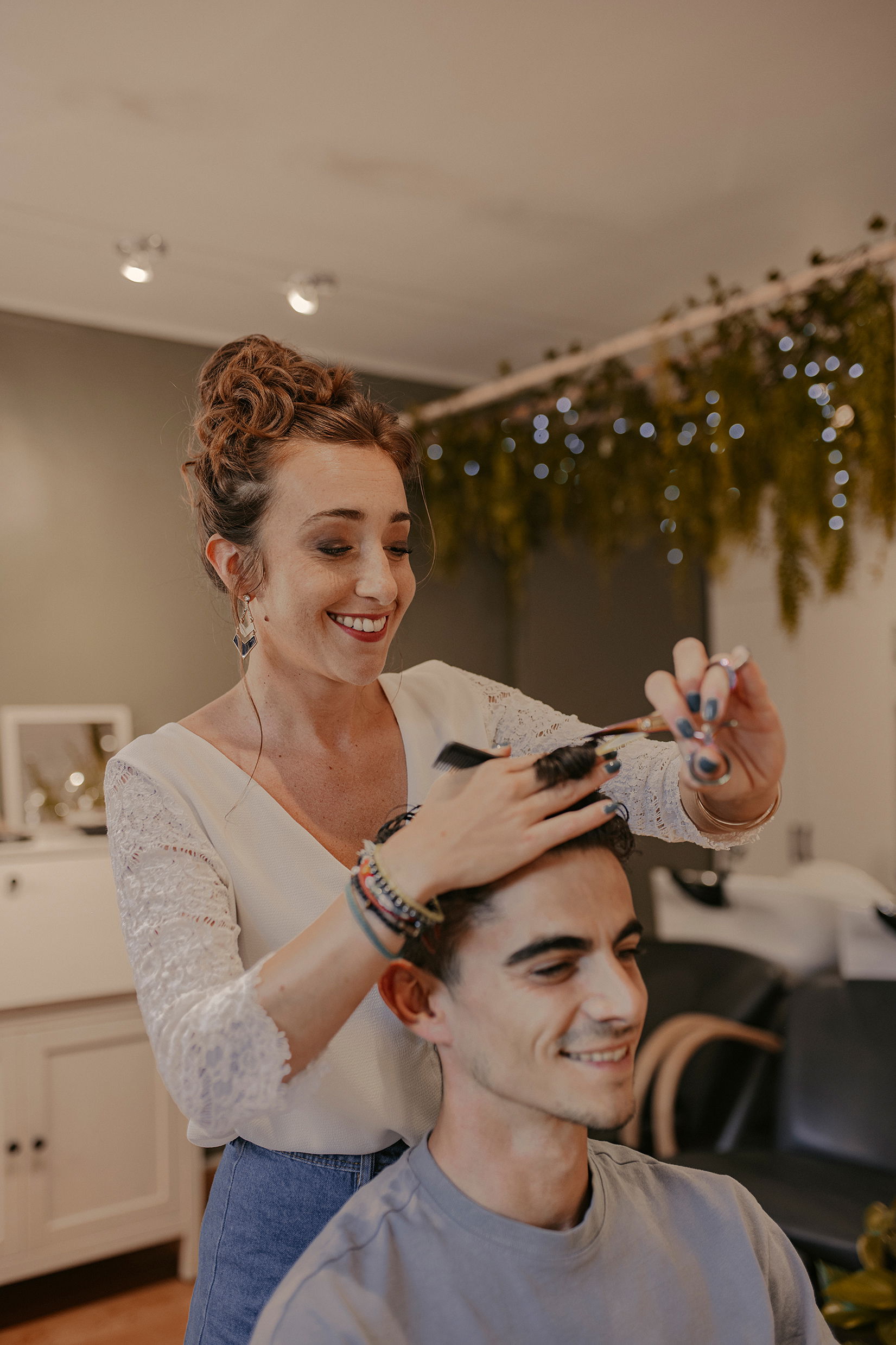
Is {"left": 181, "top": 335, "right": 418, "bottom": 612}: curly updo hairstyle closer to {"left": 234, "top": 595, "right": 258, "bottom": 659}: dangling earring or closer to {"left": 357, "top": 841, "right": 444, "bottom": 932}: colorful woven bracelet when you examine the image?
{"left": 234, "top": 595, "right": 258, "bottom": 659}: dangling earring

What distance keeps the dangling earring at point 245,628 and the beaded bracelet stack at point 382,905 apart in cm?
33

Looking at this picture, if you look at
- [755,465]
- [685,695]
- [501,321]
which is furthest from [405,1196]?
[501,321]

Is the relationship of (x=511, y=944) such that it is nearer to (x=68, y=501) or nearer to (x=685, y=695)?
(x=685, y=695)

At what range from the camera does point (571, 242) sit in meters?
3.05

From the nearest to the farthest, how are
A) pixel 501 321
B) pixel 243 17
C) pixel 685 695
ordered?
pixel 685 695 < pixel 243 17 < pixel 501 321

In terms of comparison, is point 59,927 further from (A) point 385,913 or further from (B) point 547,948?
(A) point 385,913

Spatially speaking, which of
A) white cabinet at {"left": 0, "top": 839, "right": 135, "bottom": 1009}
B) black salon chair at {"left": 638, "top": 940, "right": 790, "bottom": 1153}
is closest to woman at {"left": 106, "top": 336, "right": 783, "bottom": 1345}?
white cabinet at {"left": 0, "top": 839, "right": 135, "bottom": 1009}

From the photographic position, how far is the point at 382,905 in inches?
31.4

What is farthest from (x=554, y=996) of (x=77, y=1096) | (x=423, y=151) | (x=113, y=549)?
(x=77, y=1096)

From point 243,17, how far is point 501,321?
161 cm

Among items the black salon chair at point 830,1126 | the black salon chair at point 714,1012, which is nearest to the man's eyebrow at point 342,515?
the black salon chair at point 830,1126

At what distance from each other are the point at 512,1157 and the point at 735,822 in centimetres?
38

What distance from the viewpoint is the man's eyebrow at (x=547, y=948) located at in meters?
0.98

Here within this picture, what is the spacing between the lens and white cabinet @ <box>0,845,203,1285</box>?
2.77m
